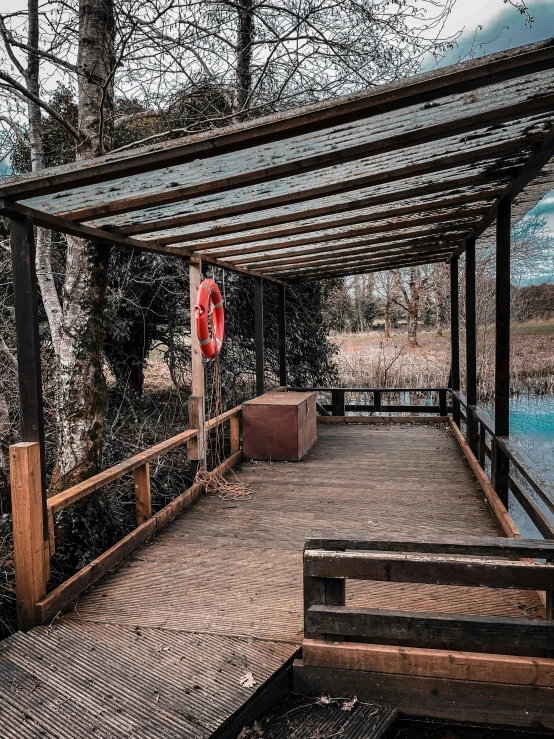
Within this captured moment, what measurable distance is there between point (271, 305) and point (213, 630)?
6.77 metres

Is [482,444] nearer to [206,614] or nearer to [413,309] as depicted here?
[206,614]

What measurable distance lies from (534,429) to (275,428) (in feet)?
24.6

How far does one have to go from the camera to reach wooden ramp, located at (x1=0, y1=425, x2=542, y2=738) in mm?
1912

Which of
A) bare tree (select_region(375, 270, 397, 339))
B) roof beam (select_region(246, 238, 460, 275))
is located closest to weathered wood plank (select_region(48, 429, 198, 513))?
roof beam (select_region(246, 238, 460, 275))

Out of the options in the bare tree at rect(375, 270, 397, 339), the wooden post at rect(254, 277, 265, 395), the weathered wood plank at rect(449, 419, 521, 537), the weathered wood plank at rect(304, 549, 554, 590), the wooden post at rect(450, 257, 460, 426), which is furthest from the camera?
the bare tree at rect(375, 270, 397, 339)

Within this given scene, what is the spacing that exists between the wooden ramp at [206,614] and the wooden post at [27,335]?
0.52 metres

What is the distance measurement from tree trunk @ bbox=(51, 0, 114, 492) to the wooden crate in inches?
61.9

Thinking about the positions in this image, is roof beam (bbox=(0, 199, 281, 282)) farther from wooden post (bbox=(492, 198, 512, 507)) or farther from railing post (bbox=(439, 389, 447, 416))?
railing post (bbox=(439, 389, 447, 416))

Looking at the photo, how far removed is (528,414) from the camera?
1148 cm

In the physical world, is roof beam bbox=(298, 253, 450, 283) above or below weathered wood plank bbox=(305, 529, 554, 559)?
above

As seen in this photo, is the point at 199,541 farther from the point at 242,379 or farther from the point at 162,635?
the point at 242,379

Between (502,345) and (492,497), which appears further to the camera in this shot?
(492,497)

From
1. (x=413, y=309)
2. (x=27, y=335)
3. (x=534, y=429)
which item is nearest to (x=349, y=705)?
(x=27, y=335)

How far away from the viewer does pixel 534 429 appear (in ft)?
35.7
